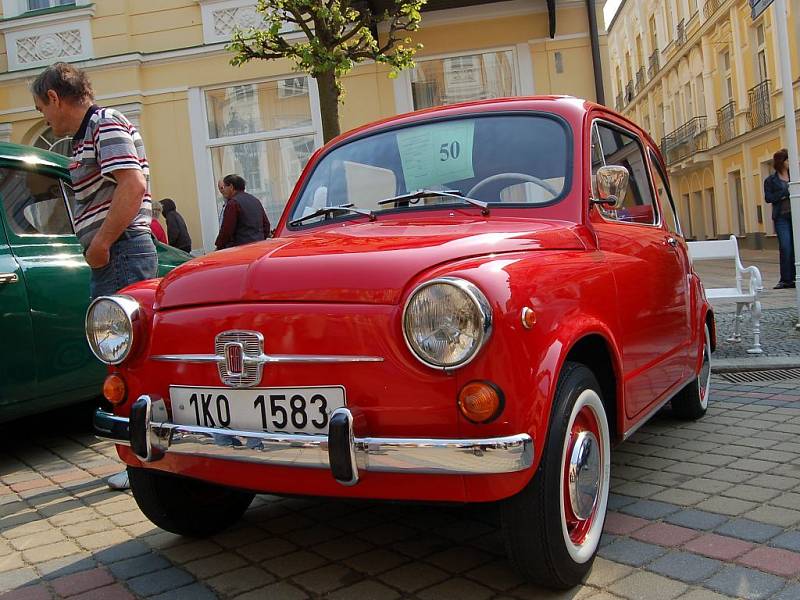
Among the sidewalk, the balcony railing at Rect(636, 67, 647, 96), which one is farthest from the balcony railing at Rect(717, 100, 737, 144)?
the sidewalk

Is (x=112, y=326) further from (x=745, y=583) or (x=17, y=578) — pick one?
(x=745, y=583)

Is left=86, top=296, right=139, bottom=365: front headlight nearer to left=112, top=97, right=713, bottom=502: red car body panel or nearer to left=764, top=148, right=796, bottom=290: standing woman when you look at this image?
left=112, top=97, right=713, bottom=502: red car body panel

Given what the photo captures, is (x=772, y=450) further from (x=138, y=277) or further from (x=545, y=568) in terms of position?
(x=138, y=277)

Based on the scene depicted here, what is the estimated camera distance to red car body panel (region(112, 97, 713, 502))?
6.98ft

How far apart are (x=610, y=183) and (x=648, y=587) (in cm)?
152

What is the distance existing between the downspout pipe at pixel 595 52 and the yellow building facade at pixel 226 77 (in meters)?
0.10

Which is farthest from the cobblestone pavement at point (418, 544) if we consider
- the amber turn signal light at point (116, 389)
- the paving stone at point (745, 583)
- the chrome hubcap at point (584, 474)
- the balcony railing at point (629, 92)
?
the balcony railing at point (629, 92)

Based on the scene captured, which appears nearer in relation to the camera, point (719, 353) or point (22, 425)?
point (22, 425)

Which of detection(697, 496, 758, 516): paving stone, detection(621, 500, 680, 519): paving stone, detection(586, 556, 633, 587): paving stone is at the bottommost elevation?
detection(697, 496, 758, 516): paving stone

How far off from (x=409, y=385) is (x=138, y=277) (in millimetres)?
2117

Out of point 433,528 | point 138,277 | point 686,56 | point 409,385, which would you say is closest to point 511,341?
point 409,385

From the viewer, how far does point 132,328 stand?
2566 mm

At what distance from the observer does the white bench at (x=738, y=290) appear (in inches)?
245

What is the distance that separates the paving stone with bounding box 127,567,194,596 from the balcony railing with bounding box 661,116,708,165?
3118cm
